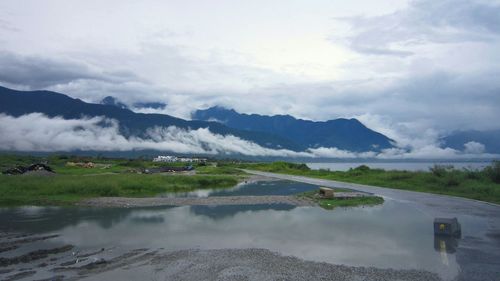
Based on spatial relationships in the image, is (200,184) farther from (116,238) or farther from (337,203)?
(116,238)

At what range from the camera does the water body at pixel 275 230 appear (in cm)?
2298

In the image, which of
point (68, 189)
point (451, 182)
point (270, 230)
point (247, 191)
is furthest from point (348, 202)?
point (68, 189)

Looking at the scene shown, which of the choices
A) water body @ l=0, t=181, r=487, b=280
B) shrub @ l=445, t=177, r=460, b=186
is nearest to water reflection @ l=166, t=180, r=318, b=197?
water body @ l=0, t=181, r=487, b=280

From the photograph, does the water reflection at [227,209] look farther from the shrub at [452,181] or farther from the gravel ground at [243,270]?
the shrub at [452,181]

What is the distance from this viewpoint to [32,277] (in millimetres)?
19188

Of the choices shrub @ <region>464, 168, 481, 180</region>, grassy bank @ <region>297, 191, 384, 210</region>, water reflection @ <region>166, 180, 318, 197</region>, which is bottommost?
water reflection @ <region>166, 180, 318, 197</region>

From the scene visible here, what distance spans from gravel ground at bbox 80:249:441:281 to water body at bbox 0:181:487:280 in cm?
128

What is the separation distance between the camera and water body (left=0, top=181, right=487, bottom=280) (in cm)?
2298

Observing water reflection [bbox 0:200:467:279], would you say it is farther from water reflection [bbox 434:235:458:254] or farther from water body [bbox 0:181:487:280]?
water reflection [bbox 434:235:458:254]

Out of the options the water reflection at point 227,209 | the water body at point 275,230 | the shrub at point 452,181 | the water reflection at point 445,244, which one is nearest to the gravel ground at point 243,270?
the water body at point 275,230

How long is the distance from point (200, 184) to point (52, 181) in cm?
2507

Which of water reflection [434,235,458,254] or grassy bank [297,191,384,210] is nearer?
water reflection [434,235,458,254]

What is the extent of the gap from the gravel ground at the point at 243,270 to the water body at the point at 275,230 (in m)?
1.28

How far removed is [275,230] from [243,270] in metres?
10.5
